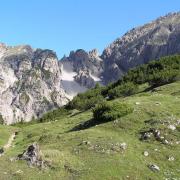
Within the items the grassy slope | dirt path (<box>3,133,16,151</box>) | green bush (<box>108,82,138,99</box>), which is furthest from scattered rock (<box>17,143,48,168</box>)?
green bush (<box>108,82,138,99</box>)

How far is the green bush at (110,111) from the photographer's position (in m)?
48.2

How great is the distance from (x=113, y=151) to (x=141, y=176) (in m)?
4.65

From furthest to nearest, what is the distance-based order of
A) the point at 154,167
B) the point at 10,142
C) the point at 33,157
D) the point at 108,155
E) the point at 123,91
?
the point at 123,91 < the point at 10,142 < the point at 108,155 < the point at 154,167 < the point at 33,157

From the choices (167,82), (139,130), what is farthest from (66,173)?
(167,82)

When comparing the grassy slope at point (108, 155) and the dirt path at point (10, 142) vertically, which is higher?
the dirt path at point (10, 142)

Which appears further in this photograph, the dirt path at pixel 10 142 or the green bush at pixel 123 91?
the green bush at pixel 123 91

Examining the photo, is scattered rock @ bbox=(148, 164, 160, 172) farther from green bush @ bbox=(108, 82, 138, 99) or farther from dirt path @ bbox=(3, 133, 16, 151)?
green bush @ bbox=(108, 82, 138, 99)

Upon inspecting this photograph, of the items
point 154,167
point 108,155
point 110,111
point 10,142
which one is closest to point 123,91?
point 10,142

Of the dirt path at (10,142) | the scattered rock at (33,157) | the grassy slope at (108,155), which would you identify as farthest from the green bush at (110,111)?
the scattered rock at (33,157)

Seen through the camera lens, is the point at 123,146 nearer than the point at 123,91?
Yes

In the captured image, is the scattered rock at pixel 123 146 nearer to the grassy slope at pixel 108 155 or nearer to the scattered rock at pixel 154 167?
the grassy slope at pixel 108 155

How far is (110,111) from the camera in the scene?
1946 inches

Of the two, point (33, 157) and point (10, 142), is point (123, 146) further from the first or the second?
point (10, 142)

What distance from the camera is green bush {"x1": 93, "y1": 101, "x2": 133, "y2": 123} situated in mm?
48156
